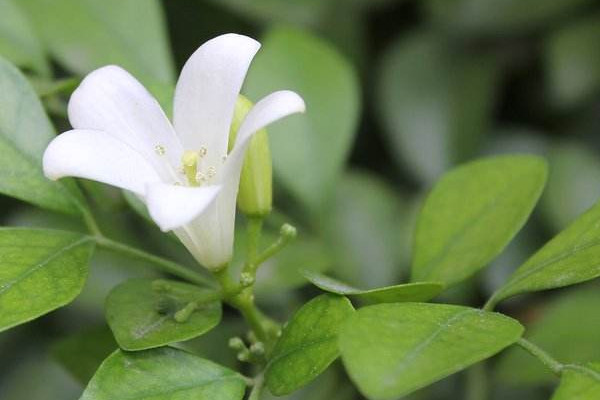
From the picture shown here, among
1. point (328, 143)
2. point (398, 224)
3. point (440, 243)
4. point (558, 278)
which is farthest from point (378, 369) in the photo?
point (398, 224)

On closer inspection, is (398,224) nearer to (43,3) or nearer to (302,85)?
(302,85)

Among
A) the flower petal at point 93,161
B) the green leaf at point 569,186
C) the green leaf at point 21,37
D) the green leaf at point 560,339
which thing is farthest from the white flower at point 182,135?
the green leaf at point 569,186

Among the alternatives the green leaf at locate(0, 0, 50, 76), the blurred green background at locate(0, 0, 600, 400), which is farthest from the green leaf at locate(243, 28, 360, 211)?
the green leaf at locate(0, 0, 50, 76)

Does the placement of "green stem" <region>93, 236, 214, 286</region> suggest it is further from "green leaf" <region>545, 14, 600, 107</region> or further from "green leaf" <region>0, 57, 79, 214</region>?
"green leaf" <region>545, 14, 600, 107</region>

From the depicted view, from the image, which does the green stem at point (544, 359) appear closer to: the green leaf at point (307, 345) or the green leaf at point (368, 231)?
the green leaf at point (307, 345)

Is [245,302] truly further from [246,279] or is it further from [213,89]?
[213,89]

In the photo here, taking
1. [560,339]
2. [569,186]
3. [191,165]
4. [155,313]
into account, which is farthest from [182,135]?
[569,186]
